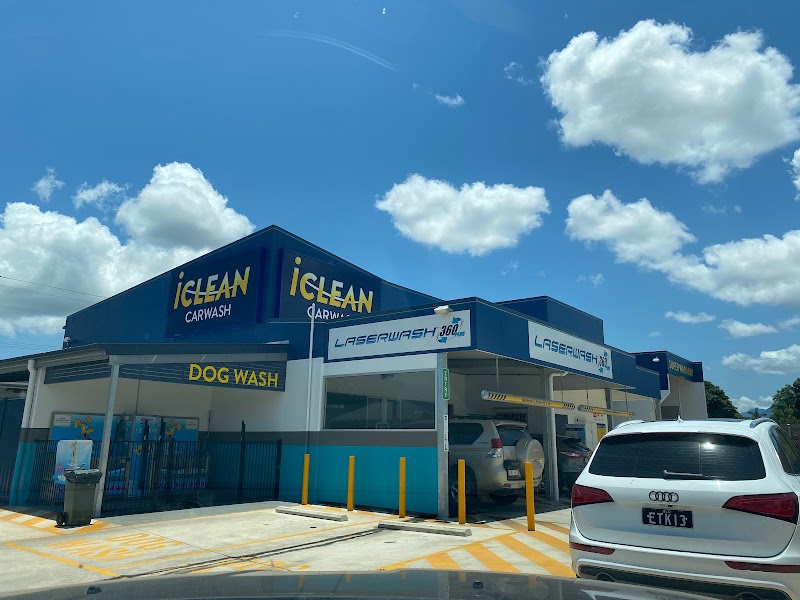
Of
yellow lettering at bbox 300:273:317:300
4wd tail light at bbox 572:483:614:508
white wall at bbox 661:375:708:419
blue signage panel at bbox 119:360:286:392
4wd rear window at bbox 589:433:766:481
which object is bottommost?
4wd tail light at bbox 572:483:614:508

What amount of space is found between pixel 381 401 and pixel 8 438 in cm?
964

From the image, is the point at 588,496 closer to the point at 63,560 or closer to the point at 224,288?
the point at 63,560

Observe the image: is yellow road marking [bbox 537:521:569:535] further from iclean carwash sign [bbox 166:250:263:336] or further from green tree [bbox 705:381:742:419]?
green tree [bbox 705:381:742:419]

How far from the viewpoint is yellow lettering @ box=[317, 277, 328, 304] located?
2056 centimetres

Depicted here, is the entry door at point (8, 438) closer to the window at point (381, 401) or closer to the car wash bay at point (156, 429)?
the car wash bay at point (156, 429)

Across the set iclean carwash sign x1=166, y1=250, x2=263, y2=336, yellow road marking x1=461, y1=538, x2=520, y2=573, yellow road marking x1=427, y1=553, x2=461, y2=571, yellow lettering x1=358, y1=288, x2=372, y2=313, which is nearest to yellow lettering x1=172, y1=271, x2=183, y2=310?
iclean carwash sign x1=166, y1=250, x2=263, y2=336

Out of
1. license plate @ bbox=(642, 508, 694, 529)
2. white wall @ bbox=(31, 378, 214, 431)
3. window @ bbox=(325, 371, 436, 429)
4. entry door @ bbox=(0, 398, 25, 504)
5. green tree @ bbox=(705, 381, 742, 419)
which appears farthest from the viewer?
green tree @ bbox=(705, 381, 742, 419)

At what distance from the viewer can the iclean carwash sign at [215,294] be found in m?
19.6

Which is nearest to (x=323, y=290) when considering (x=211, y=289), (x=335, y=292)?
(x=335, y=292)

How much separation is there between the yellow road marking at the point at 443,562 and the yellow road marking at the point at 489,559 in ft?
1.31

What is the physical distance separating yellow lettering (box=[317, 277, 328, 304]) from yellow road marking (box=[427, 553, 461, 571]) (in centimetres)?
1298

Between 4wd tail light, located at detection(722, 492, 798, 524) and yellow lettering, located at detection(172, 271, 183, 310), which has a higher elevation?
yellow lettering, located at detection(172, 271, 183, 310)

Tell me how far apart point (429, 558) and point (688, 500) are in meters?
4.51

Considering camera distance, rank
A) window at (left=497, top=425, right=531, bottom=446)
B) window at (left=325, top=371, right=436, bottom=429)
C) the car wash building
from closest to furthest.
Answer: the car wash building < window at (left=325, top=371, right=436, bottom=429) < window at (left=497, top=425, right=531, bottom=446)
